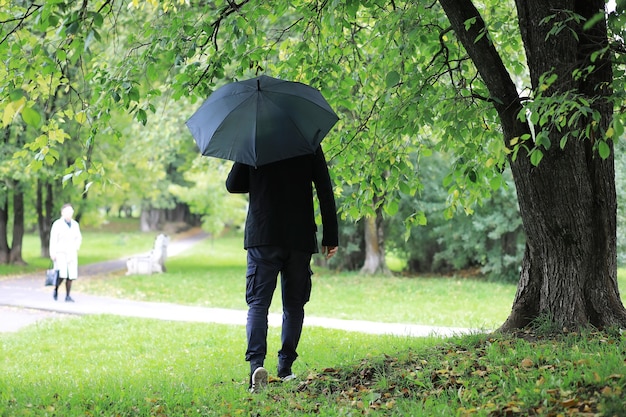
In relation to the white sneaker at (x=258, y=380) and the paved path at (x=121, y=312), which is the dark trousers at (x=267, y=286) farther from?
the paved path at (x=121, y=312)

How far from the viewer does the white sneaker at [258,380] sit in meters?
5.13

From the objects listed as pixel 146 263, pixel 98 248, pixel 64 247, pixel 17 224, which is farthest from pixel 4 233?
pixel 98 248

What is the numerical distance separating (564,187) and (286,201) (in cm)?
229

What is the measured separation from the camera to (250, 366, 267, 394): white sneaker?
16.8 ft

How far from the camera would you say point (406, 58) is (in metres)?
6.66

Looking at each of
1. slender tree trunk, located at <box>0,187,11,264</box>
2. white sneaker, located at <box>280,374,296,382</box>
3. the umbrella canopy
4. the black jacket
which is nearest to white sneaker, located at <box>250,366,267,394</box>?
white sneaker, located at <box>280,374,296,382</box>

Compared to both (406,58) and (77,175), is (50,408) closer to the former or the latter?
Result: (77,175)

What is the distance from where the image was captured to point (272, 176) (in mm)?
5105

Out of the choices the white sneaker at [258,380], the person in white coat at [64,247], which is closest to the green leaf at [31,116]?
the white sneaker at [258,380]

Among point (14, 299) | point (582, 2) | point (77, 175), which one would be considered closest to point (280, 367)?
point (77, 175)

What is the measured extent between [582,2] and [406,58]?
1680mm

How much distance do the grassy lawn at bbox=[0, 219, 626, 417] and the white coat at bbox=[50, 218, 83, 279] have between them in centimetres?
247

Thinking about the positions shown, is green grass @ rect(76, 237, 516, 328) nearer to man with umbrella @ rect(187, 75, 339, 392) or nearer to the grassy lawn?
the grassy lawn

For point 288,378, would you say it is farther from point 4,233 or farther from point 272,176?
point 4,233
